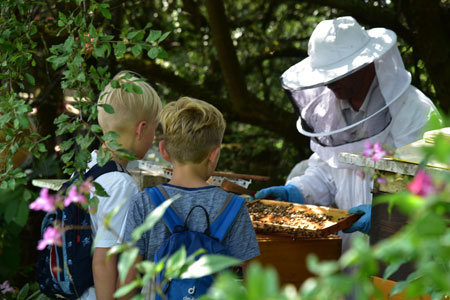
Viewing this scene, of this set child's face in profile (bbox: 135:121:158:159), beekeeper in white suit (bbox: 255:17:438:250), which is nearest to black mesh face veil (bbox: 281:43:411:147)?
beekeeper in white suit (bbox: 255:17:438:250)

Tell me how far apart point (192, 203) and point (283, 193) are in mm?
1473

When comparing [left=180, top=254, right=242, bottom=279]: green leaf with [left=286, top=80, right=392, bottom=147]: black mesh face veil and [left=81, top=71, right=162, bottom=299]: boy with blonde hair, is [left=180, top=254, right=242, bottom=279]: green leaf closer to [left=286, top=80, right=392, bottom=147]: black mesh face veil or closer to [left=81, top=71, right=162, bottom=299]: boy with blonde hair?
A: [left=81, top=71, right=162, bottom=299]: boy with blonde hair

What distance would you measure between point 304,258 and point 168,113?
1.03m

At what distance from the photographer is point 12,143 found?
62.5 inches

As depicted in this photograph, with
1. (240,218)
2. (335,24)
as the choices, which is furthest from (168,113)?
(335,24)

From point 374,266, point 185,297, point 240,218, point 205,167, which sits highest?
point 374,266

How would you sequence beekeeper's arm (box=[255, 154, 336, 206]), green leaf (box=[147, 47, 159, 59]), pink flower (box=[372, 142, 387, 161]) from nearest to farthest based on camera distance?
green leaf (box=[147, 47, 159, 59]) < pink flower (box=[372, 142, 387, 161]) < beekeeper's arm (box=[255, 154, 336, 206])

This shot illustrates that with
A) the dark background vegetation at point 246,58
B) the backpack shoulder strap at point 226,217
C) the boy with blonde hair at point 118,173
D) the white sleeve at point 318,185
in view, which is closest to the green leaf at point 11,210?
the boy with blonde hair at point 118,173

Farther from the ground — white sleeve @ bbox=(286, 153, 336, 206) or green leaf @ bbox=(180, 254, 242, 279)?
green leaf @ bbox=(180, 254, 242, 279)

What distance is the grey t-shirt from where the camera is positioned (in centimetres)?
160

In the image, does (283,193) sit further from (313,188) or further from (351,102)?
(351,102)

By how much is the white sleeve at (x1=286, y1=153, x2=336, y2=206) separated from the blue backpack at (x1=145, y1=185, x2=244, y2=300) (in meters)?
1.52

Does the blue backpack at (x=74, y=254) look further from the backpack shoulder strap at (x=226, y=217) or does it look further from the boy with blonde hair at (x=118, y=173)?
the backpack shoulder strap at (x=226, y=217)

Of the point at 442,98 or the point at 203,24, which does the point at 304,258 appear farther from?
the point at 203,24
